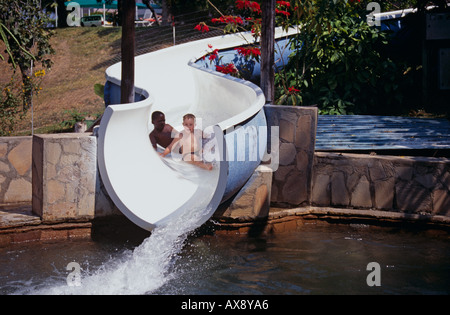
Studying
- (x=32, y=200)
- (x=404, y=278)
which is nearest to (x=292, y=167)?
(x=404, y=278)

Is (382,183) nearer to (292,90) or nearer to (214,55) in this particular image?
(292,90)

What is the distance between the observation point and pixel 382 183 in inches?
319

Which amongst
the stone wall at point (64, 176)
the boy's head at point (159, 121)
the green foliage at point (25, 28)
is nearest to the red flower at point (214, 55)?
the boy's head at point (159, 121)

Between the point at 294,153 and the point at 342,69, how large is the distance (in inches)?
179

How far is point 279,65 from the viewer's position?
44.5ft

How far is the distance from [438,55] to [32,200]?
336 inches

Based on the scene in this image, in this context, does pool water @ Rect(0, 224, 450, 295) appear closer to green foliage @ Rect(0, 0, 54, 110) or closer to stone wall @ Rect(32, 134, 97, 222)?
stone wall @ Rect(32, 134, 97, 222)

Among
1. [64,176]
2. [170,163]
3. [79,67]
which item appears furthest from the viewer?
[79,67]

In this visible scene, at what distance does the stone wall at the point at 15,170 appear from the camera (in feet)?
26.8

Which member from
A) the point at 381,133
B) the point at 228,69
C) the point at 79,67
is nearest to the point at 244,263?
the point at 381,133

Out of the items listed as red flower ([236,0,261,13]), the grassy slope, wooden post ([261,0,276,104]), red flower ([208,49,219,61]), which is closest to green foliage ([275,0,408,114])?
red flower ([236,0,261,13])

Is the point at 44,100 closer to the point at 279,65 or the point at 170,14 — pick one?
the point at 170,14

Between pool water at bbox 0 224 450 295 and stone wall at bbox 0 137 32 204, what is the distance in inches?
42.0

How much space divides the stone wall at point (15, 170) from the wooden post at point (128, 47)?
5.54 ft
